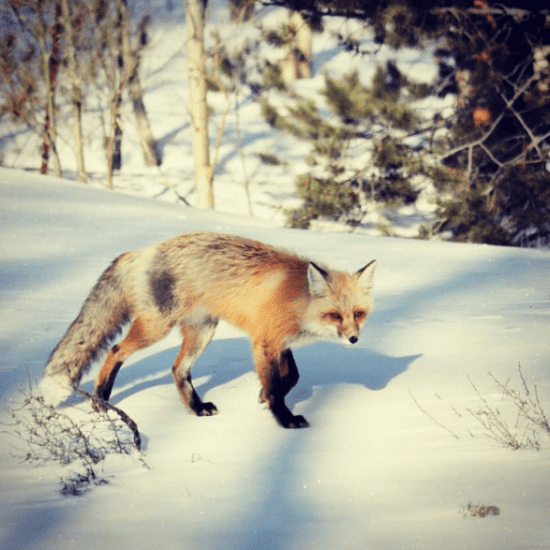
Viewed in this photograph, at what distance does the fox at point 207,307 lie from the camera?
4.50 metres

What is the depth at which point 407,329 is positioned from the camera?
662 cm

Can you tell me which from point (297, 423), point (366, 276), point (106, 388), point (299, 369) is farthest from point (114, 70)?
point (297, 423)

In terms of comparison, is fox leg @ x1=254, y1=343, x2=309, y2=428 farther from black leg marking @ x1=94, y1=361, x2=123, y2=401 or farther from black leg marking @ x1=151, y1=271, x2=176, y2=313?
black leg marking @ x1=94, y1=361, x2=123, y2=401

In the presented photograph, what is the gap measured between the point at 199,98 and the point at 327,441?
14997 millimetres

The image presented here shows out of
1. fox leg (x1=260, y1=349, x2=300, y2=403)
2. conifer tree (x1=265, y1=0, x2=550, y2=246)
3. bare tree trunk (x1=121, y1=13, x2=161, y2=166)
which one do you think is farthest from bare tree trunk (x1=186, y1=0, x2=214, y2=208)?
fox leg (x1=260, y1=349, x2=300, y2=403)

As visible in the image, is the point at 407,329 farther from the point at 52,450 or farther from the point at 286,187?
the point at 286,187

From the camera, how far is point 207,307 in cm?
484

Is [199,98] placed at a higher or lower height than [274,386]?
higher

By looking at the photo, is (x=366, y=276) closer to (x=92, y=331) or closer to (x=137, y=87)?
(x=92, y=331)

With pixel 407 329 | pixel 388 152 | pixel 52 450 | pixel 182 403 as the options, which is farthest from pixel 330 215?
pixel 52 450

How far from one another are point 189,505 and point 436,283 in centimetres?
594

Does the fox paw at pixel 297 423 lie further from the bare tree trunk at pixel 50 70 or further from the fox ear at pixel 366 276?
the bare tree trunk at pixel 50 70

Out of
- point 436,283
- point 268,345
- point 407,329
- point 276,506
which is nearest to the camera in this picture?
point 276,506

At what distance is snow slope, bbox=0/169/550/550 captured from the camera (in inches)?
110
